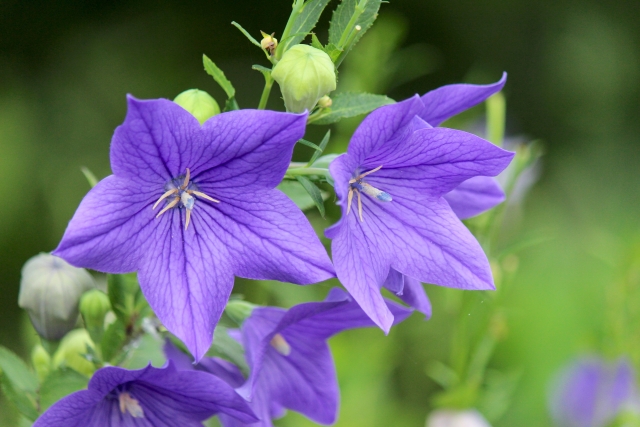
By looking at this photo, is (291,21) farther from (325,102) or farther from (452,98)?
(452,98)

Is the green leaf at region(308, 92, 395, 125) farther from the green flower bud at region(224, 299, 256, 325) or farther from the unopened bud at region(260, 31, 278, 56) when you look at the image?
the green flower bud at region(224, 299, 256, 325)

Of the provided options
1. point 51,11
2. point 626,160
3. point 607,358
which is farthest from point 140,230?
point 626,160

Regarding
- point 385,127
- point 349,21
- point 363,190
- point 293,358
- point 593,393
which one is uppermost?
point 349,21

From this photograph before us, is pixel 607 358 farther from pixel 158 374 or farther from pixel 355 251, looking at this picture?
pixel 158 374

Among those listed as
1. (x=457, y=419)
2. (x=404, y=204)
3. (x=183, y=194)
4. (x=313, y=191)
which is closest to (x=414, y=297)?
(x=404, y=204)

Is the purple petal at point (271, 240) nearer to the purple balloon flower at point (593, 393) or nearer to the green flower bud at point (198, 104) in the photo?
the green flower bud at point (198, 104)

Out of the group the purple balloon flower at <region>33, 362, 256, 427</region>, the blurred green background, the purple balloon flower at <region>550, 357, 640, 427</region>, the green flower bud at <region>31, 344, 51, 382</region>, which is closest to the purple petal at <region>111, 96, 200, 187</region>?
the purple balloon flower at <region>33, 362, 256, 427</region>

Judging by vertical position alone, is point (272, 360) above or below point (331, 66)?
below
